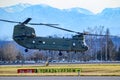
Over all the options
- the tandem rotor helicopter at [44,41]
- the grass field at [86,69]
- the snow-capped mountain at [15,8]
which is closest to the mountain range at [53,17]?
the snow-capped mountain at [15,8]

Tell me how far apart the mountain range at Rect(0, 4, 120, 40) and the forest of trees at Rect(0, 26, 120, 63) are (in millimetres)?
253

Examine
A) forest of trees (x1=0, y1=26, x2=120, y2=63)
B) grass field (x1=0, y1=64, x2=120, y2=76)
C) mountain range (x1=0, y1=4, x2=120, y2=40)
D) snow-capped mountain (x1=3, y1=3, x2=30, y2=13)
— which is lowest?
grass field (x1=0, y1=64, x2=120, y2=76)

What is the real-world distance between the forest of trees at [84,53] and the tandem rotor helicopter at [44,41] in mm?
161

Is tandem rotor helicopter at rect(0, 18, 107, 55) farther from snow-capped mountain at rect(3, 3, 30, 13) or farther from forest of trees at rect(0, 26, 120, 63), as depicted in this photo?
snow-capped mountain at rect(3, 3, 30, 13)

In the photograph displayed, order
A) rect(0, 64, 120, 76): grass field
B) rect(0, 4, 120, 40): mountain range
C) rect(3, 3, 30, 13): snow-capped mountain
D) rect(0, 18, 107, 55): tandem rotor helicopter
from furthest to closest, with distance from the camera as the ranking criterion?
rect(0, 64, 120, 76): grass field
rect(3, 3, 30, 13): snow-capped mountain
rect(0, 4, 120, 40): mountain range
rect(0, 18, 107, 55): tandem rotor helicopter

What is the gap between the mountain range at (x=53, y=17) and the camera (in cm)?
1867

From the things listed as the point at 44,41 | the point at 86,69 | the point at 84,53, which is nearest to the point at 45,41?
the point at 44,41

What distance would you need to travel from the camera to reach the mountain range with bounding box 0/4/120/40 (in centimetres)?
1867

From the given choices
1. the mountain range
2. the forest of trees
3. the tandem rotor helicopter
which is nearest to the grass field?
the forest of trees

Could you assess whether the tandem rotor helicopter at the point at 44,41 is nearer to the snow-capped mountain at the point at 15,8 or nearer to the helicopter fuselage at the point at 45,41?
the helicopter fuselage at the point at 45,41

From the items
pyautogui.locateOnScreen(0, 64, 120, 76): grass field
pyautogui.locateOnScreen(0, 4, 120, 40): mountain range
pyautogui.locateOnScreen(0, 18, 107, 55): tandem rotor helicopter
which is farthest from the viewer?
pyautogui.locateOnScreen(0, 64, 120, 76): grass field

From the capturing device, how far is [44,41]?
18.8m

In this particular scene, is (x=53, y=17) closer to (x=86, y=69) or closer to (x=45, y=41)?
(x=45, y=41)

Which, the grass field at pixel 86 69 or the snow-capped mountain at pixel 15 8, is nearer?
the snow-capped mountain at pixel 15 8
